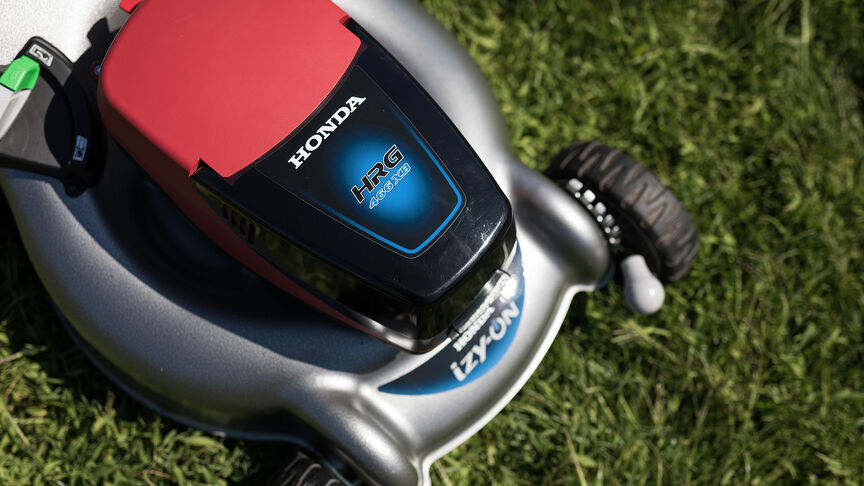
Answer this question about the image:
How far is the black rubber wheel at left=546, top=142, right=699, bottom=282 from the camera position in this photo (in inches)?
55.2

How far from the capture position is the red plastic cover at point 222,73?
1080 millimetres

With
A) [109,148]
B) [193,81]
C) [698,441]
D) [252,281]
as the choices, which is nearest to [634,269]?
[698,441]

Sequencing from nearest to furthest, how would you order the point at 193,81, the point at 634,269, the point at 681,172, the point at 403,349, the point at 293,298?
the point at 193,81
the point at 403,349
the point at 293,298
the point at 634,269
the point at 681,172

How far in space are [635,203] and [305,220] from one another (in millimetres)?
629

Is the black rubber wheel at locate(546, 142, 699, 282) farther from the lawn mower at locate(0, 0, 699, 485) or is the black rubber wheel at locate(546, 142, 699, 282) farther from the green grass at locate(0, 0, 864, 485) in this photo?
the green grass at locate(0, 0, 864, 485)

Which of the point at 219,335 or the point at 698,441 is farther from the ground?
the point at 219,335

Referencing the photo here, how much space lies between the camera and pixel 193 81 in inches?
43.3

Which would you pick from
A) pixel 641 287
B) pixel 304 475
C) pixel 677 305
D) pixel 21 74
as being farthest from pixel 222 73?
pixel 677 305

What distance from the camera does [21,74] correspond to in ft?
4.00

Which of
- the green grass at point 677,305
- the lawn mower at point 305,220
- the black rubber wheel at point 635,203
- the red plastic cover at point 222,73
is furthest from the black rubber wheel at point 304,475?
the black rubber wheel at point 635,203

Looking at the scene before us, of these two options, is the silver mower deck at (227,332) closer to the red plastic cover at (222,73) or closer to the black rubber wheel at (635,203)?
the black rubber wheel at (635,203)

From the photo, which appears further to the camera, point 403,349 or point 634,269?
point 634,269

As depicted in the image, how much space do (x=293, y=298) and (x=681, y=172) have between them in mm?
969

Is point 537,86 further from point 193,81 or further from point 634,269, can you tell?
point 193,81
